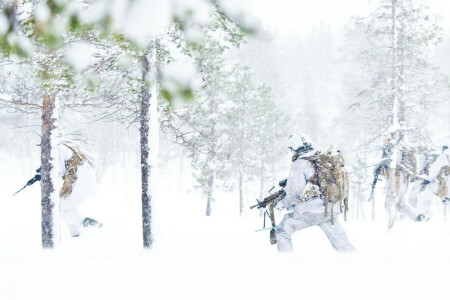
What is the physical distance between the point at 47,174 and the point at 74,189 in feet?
5.77

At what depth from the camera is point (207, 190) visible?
774 inches

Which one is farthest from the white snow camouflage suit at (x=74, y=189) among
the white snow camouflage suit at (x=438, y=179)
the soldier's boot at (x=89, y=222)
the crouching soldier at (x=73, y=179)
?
the white snow camouflage suit at (x=438, y=179)

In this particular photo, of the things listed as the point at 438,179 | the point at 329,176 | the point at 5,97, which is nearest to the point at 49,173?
the point at 5,97

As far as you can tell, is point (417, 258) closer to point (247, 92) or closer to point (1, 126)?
point (247, 92)

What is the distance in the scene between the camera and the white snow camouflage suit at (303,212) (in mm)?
5004

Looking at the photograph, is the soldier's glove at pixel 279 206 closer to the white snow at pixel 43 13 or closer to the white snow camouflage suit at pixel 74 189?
the white snow at pixel 43 13

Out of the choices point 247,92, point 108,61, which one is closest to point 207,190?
point 247,92

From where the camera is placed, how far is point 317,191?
5027 mm

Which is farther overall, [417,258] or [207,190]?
[207,190]

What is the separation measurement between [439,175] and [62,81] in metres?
10.3

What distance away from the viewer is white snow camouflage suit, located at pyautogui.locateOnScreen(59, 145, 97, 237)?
8.83 m

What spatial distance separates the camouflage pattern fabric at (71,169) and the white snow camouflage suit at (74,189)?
4 centimetres

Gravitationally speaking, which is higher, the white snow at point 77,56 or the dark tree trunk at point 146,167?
the white snow at point 77,56

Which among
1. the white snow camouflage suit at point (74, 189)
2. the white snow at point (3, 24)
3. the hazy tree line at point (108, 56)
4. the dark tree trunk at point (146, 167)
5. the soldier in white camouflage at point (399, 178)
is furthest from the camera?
the soldier in white camouflage at point (399, 178)
